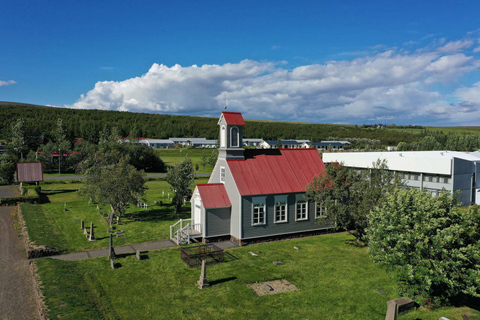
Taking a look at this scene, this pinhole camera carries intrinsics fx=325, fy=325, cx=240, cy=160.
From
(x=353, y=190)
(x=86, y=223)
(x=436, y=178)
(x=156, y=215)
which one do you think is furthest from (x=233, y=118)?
(x=436, y=178)

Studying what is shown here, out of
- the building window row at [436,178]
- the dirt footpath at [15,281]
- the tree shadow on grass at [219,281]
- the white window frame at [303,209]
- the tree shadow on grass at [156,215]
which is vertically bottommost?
the tree shadow on grass at [156,215]

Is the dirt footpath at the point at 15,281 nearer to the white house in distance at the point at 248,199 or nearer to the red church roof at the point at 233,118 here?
the white house in distance at the point at 248,199

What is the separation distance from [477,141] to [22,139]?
137 metres

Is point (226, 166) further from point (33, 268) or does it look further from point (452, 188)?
point (452, 188)

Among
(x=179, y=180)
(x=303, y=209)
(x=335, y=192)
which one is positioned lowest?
(x=303, y=209)

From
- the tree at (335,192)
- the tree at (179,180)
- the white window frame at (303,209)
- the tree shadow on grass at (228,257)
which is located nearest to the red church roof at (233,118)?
the tree at (335,192)

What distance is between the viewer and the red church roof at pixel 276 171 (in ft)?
84.1

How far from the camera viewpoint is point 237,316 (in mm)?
14250

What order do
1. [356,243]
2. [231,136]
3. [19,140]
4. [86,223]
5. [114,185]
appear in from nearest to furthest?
1. [356,243]
2. [231,136]
3. [114,185]
4. [86,223]
5. [19,140]

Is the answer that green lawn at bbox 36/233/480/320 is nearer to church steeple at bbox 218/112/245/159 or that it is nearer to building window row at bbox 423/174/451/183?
church steeple at bbox 218/112/245/159

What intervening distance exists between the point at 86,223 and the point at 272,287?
21.4m

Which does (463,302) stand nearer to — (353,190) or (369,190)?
(369,190)

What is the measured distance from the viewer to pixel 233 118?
27.1m

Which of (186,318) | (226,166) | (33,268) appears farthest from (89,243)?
(186,318)
